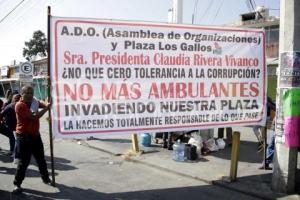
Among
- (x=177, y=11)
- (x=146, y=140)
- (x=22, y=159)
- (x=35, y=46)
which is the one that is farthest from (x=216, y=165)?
(x=35, y=46)

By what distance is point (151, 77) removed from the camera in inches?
288

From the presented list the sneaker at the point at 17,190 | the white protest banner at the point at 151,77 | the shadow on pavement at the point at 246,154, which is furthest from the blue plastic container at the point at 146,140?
the sneaker at the point at 17,190

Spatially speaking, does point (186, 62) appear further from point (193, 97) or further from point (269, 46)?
point (269, 46)

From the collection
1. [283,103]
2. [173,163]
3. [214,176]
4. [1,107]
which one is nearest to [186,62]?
[283,103]

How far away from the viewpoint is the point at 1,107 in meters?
11.3

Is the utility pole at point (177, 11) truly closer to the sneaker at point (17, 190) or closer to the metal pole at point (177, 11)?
the metal pole at point (177, 11)

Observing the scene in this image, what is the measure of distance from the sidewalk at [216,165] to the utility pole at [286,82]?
29 centimetres

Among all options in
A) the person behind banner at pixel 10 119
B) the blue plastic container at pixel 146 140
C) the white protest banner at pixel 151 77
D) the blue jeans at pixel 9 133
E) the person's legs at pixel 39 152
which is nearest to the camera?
the white protest banner at pixel 151 77

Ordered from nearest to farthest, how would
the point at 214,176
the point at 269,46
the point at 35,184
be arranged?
1. the point at 35,184
2. the point at 214,176
3. the point at 269,46

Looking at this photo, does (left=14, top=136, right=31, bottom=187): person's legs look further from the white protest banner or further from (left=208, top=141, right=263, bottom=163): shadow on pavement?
(left=208, top=141, right=263, bottom=163): shadow on pavement

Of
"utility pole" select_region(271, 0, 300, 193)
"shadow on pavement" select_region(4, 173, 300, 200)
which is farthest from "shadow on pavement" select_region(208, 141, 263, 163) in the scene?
"utility pole" select_region(271, 0, 300, 193)

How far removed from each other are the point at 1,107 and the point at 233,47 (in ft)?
21.0

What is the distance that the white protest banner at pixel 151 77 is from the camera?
6.77 metres

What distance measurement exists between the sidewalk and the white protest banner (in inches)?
45.3
